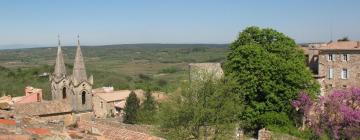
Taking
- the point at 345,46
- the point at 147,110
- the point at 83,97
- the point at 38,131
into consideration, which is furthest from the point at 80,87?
the point at 38,131

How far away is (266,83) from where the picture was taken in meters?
30.9

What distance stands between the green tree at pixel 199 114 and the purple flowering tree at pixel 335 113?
727cm

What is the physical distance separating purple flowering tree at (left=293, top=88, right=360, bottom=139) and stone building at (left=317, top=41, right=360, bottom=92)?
9.85 metres

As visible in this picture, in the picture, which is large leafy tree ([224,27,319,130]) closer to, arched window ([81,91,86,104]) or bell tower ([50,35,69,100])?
arched window ([81,91,86,104])

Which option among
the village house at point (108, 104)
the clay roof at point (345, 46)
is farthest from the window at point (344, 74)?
the village house at point (108, 104)

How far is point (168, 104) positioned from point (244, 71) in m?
8.81

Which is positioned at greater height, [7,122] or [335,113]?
[7,122]

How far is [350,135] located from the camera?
88.7 feet

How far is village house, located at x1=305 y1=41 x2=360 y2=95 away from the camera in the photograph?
39594 mm

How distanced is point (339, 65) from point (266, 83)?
13.0m

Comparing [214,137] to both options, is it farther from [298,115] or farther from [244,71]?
[298,115]

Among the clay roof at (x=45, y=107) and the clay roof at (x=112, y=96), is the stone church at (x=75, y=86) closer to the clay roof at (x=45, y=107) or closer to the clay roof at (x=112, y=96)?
the clay roof at (x=45, y=107)

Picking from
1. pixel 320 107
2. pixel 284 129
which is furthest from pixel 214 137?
pixel 320 107

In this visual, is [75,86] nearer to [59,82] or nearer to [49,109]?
[59,82]
